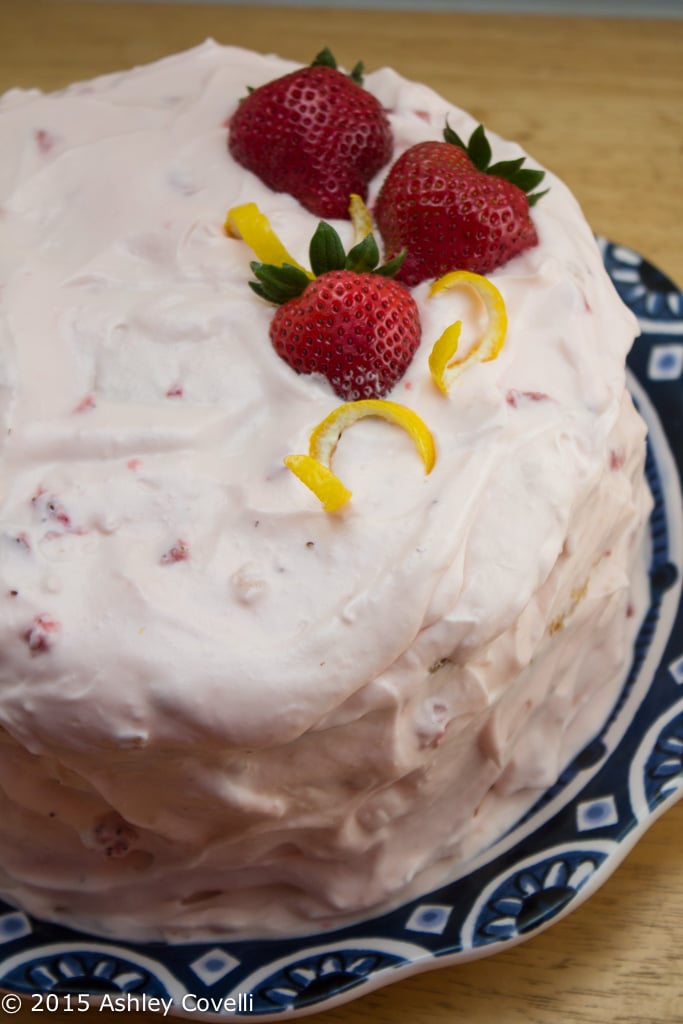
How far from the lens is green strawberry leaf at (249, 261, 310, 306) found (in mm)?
1648

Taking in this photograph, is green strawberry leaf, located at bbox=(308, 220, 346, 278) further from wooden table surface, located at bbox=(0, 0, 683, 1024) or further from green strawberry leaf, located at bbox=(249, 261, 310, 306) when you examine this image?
wooden table surface, located at bbox=(0, 0, 683, 1024)

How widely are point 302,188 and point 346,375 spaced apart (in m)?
0.40

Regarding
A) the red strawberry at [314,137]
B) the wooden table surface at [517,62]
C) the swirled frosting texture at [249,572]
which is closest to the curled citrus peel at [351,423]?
the swirled frosting texture at [249,572]

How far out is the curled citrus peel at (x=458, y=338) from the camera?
5.18ft

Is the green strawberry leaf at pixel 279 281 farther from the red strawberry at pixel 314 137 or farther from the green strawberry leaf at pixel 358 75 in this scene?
the green strawberry leaf at pixel 358 75

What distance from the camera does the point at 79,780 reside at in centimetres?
152

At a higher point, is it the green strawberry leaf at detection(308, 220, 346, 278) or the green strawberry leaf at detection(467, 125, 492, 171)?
the green strawberry leaf at detection(467, 125, 492, 171)

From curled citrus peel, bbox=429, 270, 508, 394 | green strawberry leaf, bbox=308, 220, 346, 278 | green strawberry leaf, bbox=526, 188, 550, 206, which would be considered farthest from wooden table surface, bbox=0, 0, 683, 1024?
green strawberry leaf, bbox=308, 220, 346, 278

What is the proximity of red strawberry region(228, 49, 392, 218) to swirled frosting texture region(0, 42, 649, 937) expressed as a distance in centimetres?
5

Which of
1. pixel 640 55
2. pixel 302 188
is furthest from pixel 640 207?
pixel 302 188

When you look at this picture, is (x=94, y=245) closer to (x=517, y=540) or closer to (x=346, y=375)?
(x=346, y=375)

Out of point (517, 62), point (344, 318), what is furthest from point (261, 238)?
point (517, 62)

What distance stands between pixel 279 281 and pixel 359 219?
214 millimetres

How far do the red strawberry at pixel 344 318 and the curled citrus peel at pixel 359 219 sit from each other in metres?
0.13
